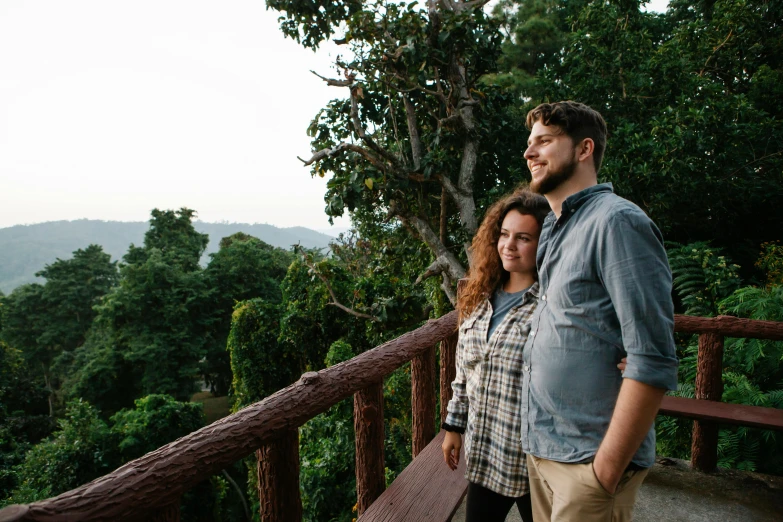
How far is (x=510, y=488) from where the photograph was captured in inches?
58.9

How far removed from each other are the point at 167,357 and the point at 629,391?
2177 cm

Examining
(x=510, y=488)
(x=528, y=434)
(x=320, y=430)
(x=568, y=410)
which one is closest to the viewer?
(x=568, y=410)

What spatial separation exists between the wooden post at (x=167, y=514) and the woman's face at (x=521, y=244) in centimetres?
119

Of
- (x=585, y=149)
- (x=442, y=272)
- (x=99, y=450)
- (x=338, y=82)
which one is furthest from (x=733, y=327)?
(x=99, y=450)

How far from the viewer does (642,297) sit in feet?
3.24

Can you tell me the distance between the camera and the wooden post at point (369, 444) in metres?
1.93

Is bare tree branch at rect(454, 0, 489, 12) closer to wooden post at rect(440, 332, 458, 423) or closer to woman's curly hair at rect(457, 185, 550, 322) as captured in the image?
wooden post at rect(440, 332, 458, 423)

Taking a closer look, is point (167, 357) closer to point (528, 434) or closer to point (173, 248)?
point (173, 248)

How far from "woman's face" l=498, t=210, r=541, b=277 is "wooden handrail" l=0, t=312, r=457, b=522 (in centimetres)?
69

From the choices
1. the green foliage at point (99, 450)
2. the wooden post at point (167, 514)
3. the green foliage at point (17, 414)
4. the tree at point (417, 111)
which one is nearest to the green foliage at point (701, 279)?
the tree at point (417, 111)

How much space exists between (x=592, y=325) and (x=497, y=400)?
551 millimetres

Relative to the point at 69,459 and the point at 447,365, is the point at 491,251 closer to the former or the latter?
the point at 447,365

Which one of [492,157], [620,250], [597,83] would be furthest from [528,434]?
[492,157]

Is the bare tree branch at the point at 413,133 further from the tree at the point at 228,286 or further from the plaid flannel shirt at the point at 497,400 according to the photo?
the tree at the point at 228,286
